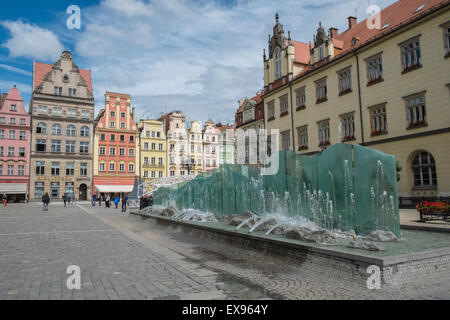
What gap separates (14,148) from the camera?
5253 centimetres

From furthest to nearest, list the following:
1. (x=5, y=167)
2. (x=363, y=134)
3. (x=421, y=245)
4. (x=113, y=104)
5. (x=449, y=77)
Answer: (x=113, y=104), (x=5, y=167), (x=363, y=134), (x=449, y=77), (x=421, y=245)

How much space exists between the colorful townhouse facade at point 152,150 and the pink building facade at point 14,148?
1807 cm

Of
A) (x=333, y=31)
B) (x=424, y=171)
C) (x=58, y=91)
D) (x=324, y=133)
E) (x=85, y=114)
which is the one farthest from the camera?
(x=85, y=114)

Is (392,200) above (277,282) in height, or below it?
above

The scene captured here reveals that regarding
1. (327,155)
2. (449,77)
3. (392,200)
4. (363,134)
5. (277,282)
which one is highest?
(449,77)

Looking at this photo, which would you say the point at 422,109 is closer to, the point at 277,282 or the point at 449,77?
the point at 449,77

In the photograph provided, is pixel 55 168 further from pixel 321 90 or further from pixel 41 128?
pixel 321 90

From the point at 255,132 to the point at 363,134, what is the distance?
1693 centimetres

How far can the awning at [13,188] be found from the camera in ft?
166

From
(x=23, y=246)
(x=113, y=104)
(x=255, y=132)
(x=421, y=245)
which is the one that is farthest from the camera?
(x=113, y=104)

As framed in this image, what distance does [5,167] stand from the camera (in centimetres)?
5162

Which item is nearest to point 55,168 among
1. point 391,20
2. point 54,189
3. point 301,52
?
point 54,189

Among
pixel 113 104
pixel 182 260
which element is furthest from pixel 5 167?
pixel 182 260

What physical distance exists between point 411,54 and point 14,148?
55.1 m
